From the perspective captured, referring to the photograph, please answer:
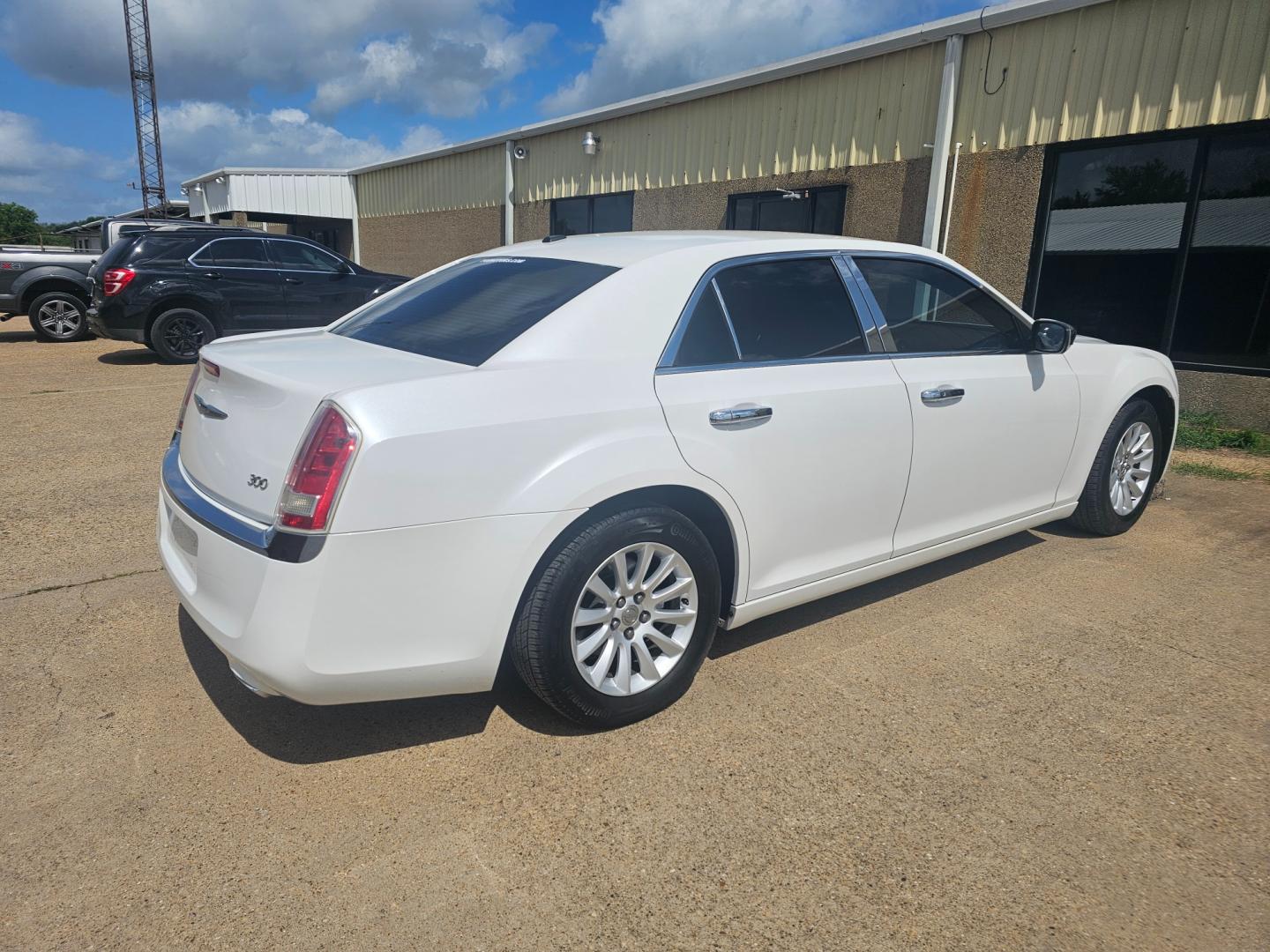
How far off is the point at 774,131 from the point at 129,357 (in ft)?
30.0

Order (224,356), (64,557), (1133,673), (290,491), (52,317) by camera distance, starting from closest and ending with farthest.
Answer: (290,491)
(224,356)
(1133,673)
(64,557)
(52,317)

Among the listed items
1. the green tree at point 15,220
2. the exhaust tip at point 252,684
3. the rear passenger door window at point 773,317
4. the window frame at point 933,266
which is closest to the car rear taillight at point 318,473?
the exhaust tip at point 252,684

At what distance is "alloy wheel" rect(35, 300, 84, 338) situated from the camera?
13.4 meters

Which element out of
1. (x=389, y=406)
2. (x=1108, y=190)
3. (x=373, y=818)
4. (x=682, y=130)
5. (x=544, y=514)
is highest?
(x=682, y=130)

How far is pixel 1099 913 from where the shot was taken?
2.14m

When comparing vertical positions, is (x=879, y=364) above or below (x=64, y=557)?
above

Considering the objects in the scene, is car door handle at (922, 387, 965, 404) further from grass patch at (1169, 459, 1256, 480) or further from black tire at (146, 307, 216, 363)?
black tire at (146, 307, 216, 363)

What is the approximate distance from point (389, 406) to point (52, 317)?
46.6 ft

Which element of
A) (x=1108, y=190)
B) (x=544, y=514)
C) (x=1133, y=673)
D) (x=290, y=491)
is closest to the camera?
(x=290, y=491)

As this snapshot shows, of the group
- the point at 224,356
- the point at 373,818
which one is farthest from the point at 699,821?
the point at 224,356

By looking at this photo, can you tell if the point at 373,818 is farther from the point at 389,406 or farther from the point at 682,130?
the point at 682,130

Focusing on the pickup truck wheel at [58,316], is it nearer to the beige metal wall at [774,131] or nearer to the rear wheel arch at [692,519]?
the beige metal wall at [774,131]

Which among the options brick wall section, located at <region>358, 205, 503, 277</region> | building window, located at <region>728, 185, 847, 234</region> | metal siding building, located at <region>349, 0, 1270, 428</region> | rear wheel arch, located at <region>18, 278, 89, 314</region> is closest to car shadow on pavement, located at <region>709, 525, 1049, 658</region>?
metal siding building, located at <region>349, 0, 1270, 428</region>

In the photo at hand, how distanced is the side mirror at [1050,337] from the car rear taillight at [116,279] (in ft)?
32.9
